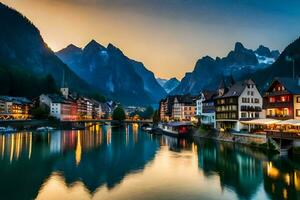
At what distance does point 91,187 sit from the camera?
41.3m

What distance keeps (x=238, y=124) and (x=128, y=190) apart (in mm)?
60520

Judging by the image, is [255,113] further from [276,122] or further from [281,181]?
[281,181]

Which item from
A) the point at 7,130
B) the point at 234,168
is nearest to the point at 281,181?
the point at 234,168

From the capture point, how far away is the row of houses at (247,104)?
75.1 m

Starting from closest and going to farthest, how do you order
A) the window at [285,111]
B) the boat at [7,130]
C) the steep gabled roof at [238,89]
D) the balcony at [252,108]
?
1. the window at [285,111]
2. the balcony at [252,108]
3. the steep gabled roof at [238,89]
4. the boat at [7,130]

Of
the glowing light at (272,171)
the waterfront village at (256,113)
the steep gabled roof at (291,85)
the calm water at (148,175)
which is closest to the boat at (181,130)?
the waterfront village at (256,113)

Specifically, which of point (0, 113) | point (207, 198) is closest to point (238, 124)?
point (207, 198)

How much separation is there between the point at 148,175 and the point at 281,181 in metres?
17.3

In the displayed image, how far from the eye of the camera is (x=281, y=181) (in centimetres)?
4406

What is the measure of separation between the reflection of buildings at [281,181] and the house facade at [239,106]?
133ft

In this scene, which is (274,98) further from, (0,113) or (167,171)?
(0,113)

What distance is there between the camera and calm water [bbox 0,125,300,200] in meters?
38.7

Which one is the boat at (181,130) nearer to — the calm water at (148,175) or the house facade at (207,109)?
the house facade at (207,109)

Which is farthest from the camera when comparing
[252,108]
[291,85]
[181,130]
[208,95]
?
[208,95]
